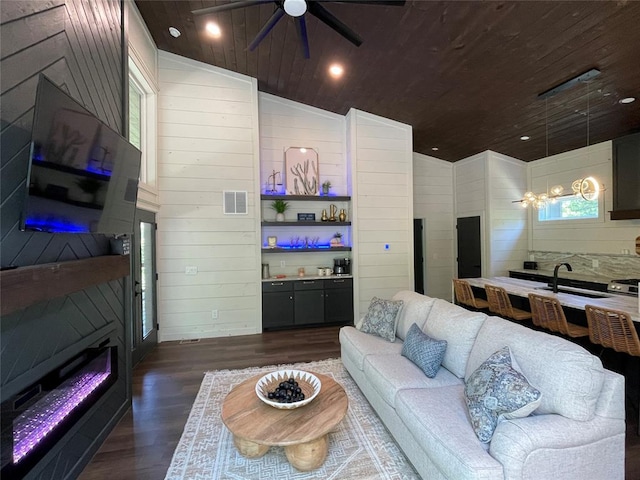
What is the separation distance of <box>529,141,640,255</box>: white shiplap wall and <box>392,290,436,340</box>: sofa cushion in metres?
4.01

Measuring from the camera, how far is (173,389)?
3.16 m

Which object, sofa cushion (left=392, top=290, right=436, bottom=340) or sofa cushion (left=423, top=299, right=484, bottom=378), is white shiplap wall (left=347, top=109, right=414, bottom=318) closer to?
sofa cushion (left=392, top=290, right=436, bottom=340)

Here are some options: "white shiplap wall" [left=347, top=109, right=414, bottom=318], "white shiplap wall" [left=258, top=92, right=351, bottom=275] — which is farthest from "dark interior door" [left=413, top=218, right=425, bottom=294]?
"white shiplap wall" [left=258, top=92, right=351, bottom=275]

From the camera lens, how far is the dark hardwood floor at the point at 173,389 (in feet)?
6.95

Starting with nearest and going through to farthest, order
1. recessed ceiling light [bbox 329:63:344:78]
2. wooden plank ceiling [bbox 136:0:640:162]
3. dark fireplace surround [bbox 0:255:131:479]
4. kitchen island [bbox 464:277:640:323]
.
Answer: dark fireplace surround [bbox 0:255:131:479] < wooden plank ceiling [bbox 136:0:640:162] < kitchen island [bbox 464:277:640:323] < recessed ceiling light [bbox 329:63:344:78]

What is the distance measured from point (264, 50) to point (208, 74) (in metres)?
1.35

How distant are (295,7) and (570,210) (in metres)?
6.06

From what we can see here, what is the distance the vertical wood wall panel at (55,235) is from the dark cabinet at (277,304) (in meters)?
2.41

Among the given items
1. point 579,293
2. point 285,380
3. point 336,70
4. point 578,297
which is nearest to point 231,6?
point 336,70

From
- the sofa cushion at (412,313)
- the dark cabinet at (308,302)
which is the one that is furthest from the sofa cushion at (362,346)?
the dark cabinet at (308,302)

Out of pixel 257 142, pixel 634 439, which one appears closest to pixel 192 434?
pixel 634 439

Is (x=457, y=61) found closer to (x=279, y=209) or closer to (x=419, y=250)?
(x=279, y=209)

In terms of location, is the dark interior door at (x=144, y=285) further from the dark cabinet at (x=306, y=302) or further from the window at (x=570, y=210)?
the window at (x=570, y=210)

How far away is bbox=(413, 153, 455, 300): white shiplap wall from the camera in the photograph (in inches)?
271
